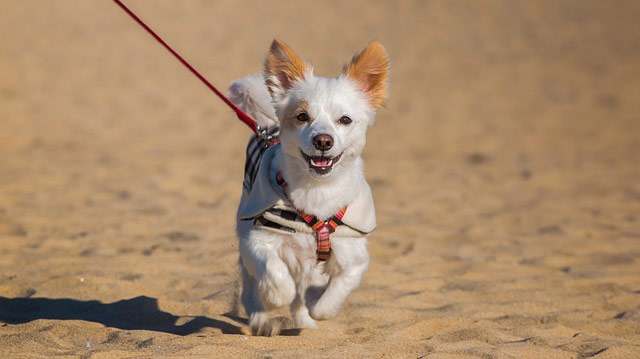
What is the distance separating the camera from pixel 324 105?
436 centimetres

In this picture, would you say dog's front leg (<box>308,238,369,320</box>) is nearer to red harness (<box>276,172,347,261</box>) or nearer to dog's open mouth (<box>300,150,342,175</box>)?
red harness (<box>276,172,347,261</box>)

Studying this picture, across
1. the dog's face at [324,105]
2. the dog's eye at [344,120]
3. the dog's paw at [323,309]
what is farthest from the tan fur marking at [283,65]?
the dog's paw at [323,309]

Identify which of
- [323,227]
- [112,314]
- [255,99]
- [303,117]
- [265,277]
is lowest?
[112,314]

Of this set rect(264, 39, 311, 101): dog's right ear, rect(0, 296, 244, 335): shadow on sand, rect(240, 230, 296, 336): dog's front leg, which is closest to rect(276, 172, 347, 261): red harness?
rect(240, 230, 296, 336): dog's front leg

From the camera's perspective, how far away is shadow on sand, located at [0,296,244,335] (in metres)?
4.89

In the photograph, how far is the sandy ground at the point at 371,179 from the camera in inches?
195

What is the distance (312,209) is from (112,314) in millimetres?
1420

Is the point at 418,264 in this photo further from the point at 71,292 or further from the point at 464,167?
the point at 464,167

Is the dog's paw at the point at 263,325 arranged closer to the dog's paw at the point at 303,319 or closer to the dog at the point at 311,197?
the dog at the point at 311,197

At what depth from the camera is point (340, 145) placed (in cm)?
427

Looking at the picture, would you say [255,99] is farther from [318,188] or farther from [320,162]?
[320,162]

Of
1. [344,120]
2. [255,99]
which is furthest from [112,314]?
[344,120]

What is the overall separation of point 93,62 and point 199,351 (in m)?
14.0

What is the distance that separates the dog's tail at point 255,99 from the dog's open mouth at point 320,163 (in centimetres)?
92
